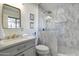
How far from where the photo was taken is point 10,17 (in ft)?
6.76

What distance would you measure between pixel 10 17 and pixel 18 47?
21.2 inches

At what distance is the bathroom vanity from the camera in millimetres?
1752

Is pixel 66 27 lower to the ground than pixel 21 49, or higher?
higher

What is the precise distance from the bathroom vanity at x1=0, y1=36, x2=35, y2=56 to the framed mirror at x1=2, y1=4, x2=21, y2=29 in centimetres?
25

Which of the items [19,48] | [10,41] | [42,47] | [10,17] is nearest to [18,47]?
[19,48]

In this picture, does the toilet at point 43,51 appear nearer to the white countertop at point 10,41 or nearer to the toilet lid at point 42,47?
the toilet lid at point 42,47

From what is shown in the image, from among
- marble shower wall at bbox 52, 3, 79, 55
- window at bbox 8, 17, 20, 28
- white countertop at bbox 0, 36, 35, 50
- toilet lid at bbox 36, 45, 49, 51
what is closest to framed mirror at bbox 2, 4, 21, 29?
window at bbox 8, 17, 20, 28

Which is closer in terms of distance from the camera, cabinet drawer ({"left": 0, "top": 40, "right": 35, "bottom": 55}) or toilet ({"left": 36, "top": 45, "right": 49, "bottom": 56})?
cabinet drawer ({"left": 0, "top": 40, "right": 35, "bottom": 55})

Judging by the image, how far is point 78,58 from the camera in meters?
2.00

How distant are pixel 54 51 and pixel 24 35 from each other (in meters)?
0.59

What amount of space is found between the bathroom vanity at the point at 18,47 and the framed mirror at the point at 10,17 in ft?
0.83

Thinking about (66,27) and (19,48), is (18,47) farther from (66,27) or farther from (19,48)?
(66,27)

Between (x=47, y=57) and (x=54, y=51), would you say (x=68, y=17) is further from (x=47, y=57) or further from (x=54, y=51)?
(x=47, y=57)

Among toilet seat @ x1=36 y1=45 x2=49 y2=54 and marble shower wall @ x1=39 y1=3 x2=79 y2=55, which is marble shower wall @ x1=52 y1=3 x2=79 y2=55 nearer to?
marble shower wall @ x1=39 y1=3 x2=79 y2=55
